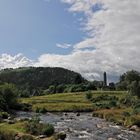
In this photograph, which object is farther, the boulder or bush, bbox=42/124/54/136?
the boulder

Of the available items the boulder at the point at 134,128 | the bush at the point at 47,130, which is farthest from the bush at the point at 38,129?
the boulder at the point at 134,128

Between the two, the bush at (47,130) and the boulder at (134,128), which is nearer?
the bush at (47,130)

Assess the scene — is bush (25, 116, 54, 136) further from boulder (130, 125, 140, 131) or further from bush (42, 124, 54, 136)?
boulder (130, 125, 140, 131)

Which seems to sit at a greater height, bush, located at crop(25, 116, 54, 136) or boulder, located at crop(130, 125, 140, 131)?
bush, located at crop(25, 116, 54, 136)

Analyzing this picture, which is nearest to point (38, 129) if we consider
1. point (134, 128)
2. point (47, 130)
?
point (47, 130)

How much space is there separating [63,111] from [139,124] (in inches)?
1672

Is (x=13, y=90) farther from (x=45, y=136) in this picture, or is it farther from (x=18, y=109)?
(x=45, y=136)

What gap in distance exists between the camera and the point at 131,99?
12388cm

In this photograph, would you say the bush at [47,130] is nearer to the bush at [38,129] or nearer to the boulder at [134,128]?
the bush at [38,129]

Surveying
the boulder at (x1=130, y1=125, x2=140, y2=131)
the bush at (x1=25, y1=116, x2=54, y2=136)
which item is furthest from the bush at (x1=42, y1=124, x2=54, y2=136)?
the boulder at (x1=130, y1=125, x2=140, y2=131)

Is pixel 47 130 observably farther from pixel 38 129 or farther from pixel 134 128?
pixel 134 128

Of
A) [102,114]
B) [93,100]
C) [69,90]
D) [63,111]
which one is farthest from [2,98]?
[69,90]

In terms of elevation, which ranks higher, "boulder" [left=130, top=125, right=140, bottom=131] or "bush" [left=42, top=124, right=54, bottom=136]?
"bush" [left=42, top=124, right=54, bottom=136]

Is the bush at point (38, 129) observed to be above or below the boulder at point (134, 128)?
above
